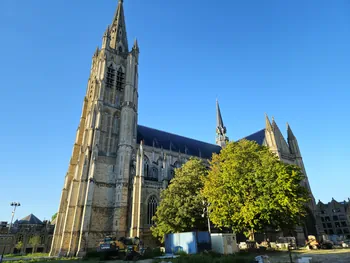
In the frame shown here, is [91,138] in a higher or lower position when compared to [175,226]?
higher

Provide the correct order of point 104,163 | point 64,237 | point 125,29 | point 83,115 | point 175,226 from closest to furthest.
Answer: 1. point 175,226
2. point 64,237
3. point 104,163
4. point 83,115
5. point 125,29

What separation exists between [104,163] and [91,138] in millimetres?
3969

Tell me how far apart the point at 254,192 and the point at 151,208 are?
1526 centimetres

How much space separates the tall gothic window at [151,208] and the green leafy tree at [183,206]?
13.6 ft

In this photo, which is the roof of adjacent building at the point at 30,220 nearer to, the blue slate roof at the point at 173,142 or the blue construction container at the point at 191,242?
the blue slate roof at the point at 173,142

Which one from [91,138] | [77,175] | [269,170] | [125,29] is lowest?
[269,170]

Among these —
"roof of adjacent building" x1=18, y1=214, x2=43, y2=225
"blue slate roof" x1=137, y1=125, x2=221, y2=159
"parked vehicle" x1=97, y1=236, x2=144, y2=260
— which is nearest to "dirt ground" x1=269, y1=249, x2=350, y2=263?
"parked vehicle" x1=97, y1=236, x2=144, y2=260

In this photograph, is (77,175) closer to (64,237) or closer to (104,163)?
(104,163)

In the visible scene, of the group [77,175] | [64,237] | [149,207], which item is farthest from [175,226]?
[77,175]

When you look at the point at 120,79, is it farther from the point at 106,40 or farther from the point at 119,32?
the point at 119,32

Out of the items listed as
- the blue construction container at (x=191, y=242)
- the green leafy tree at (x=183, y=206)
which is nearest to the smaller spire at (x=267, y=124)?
the green leafy tree at (x=183, y=206)

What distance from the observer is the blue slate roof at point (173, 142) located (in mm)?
38938

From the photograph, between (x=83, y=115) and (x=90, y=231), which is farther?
(x=83, y=115)

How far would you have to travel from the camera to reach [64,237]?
24.6 metres
